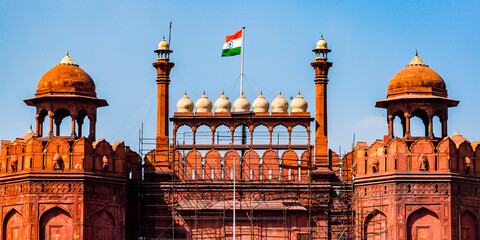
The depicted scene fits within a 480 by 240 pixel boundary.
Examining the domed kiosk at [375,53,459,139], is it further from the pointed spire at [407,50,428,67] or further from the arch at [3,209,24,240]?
the arch at [3,209,24,240]

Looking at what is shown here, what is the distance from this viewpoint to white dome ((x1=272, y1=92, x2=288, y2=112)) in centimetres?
6078

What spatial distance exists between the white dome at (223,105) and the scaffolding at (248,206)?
3319 mm

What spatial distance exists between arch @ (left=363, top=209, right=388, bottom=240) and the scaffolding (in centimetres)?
154

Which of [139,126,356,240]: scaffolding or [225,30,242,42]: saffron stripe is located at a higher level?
[225,30,242,42]: saffron stripe

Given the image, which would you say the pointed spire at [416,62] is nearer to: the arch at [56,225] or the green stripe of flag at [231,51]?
the green stripe of flag at [231,51]

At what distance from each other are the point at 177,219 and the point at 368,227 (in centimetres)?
772

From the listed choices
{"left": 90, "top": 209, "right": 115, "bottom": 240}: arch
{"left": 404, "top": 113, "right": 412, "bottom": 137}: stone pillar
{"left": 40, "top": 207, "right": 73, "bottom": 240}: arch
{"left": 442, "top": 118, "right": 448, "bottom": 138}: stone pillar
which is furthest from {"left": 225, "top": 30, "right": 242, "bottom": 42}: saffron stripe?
{"left": 40, "top": 207, "right": 73, "bottom": 240}: arch

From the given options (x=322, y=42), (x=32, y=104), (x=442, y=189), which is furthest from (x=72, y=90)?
(x=442, y=189)

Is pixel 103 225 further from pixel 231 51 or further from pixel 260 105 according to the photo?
pixel 231 51

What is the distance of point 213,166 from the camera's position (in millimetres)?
58438

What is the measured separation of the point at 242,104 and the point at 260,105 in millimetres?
810

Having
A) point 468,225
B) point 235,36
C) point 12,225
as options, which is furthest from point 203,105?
point 468,225

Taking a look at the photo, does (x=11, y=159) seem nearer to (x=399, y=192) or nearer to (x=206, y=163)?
(x=206, y=163)

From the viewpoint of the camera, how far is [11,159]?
55.5 meters
